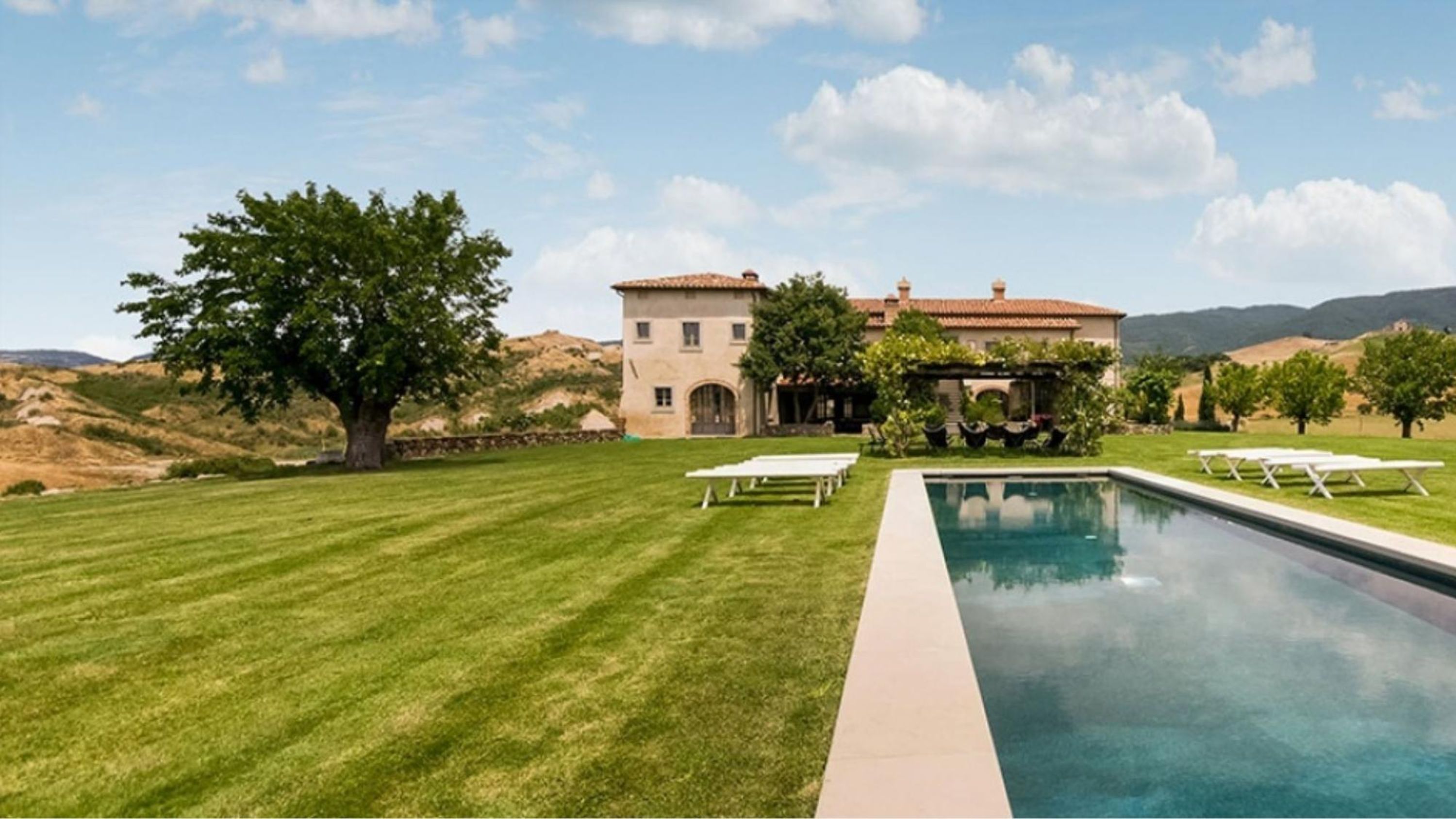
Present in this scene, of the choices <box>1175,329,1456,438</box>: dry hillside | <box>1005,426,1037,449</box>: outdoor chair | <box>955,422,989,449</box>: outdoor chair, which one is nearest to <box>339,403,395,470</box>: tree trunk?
<box>955,422,989,449</box>: outdoor chair

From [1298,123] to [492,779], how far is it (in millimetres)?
21768

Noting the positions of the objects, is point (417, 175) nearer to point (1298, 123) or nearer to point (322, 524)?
point (322, 524)

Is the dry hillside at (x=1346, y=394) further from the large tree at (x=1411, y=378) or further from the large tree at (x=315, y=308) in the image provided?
the large tree at (x=315, y=308)

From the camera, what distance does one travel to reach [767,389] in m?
40.9

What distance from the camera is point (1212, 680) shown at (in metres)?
5.25

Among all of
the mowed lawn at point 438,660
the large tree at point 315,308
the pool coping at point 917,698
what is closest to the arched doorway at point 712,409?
the large tree at point 315,308

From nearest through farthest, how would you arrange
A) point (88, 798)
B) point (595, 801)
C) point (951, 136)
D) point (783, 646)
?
point (595, 801) → point (88, 798) → point (783, 646) → point (951, 136)

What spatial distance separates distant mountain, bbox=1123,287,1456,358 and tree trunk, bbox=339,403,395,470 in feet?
396

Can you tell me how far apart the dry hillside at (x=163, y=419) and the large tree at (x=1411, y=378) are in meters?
38.4

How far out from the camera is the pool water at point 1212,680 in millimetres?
3764

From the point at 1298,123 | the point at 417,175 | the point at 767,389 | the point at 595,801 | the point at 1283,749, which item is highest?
the point at 417,175

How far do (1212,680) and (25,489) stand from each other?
29.2 meters

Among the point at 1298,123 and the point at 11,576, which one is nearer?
the point at 11,576

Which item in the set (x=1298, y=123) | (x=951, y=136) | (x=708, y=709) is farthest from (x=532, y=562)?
(x=1298, y=123)
